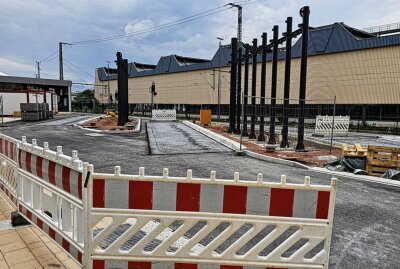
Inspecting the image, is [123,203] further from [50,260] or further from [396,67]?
[396,67]

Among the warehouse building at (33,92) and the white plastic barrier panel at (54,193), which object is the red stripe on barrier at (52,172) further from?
the warehouse building at (33,92)

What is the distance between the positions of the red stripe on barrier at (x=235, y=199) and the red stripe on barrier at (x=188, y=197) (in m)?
0.25

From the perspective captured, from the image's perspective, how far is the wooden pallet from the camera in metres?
8.86

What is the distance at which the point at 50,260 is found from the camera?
3.40m

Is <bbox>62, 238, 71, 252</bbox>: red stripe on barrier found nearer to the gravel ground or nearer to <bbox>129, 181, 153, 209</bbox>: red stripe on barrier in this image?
<bbox>129, 181, 153, 209</bbox>: red stripe on barrier

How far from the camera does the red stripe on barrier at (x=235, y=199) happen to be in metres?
2.71

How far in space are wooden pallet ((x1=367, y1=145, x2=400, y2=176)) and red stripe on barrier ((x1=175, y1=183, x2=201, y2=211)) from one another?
8.09 meters

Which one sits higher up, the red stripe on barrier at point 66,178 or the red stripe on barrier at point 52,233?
the red stripe on barrier at point 66,178

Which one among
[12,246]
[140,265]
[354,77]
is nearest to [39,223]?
[12,246]

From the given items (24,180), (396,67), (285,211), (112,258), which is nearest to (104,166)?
(24,180)

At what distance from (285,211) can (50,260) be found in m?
2.62

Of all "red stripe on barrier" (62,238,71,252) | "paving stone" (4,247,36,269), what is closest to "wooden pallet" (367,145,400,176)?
"red stripe on barrier" (62,238,71,252)

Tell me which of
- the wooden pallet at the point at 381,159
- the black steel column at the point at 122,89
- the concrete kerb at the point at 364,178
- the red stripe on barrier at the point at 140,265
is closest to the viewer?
the red stripe on barrier at the point at 140,265

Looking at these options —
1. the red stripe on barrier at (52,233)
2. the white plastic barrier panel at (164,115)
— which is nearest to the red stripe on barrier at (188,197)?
the red stripe on barrier at (52,233)
